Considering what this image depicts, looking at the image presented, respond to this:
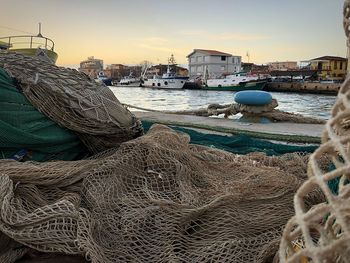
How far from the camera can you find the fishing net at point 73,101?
121 inches

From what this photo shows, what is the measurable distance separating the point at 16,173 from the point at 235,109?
6.60 metres

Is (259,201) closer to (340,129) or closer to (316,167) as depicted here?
(340,129)

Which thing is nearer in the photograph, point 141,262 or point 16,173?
point 141,262

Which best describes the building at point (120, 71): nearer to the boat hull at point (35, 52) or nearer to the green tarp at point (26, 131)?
the boat hull at point (35, 52)

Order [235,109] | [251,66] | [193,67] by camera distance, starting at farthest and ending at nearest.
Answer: [251,66] < [193,67] < [235,109]

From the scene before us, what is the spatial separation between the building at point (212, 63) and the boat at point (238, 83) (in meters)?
12.3

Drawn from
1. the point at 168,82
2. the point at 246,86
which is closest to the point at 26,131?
the point at 246,86

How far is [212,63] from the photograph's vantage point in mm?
70625

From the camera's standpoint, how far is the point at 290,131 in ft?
21.8

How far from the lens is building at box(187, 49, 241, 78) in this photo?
232ft

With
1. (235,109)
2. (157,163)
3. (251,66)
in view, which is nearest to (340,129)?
(157,163)

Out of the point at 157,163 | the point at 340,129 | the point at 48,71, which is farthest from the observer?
the point at 48,71

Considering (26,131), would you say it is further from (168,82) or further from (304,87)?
(168,82)

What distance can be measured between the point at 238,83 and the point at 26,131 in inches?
2044
